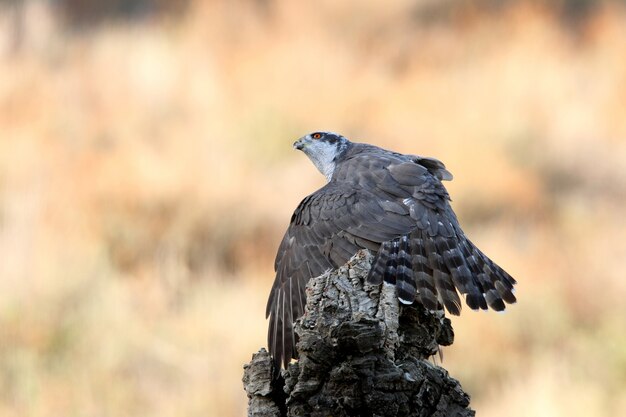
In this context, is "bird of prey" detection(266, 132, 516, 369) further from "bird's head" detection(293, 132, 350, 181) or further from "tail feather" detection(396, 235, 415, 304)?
"bird's head" detection(293, 132, 350, 181)

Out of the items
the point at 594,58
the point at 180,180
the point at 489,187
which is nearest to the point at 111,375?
the point at 180,180

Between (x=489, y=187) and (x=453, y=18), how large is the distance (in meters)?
6.73

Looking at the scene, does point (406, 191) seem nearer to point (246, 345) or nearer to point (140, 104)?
point (246, 345)

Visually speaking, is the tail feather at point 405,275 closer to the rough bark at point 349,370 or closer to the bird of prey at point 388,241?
the bird of prey at point 388,241

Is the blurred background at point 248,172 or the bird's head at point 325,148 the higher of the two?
the blurred background at point 248,172

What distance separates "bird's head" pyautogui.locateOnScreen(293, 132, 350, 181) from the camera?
7.38 metres

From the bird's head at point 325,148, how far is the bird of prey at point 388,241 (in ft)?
1.66

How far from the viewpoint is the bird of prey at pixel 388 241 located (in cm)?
530

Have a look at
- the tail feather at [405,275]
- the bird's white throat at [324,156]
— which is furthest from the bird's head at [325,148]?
the tail feather at [405,275]

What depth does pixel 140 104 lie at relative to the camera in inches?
640

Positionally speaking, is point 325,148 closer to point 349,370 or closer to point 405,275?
point 405,275

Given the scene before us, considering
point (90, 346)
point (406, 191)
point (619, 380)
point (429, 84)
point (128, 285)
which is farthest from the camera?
point (429, 84)

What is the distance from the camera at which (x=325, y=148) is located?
7539 millimetres

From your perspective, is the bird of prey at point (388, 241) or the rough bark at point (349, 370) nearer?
the rough bark at point (349, 370)
